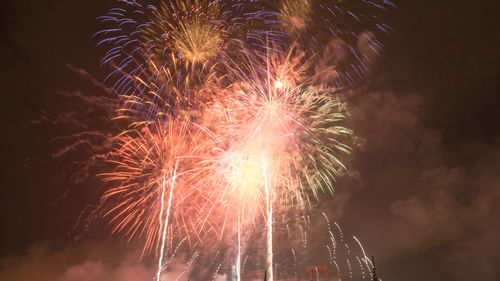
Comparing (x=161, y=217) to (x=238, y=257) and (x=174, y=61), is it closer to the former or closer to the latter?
(x=238, y=257)

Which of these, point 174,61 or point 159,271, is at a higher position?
point 174,61

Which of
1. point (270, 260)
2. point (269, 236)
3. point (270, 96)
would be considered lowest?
point (270, 260)

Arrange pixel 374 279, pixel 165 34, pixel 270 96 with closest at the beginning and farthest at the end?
Result: pixel 374 279 → pixel 165 34 → pixel 270 96

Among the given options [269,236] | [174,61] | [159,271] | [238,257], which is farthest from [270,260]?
[174,61]

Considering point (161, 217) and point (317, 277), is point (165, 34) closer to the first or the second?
point (161, 217)

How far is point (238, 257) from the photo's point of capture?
25.4 m

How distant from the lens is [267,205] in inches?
819

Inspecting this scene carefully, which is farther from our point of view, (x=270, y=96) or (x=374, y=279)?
(x=270, y=96)

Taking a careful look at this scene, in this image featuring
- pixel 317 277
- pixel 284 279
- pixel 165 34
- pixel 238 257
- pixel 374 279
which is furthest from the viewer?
pixel 284 279

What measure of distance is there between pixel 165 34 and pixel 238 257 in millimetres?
16882

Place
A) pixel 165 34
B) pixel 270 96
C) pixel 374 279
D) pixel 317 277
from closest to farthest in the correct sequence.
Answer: pixel 374 279 → pixel 165 34 → pixel 270 96 → pixel 317 277

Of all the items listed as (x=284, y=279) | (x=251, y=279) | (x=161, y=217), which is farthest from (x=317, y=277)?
(x=161, y=217)

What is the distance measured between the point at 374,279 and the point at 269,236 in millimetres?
8014

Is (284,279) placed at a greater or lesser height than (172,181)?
greater
